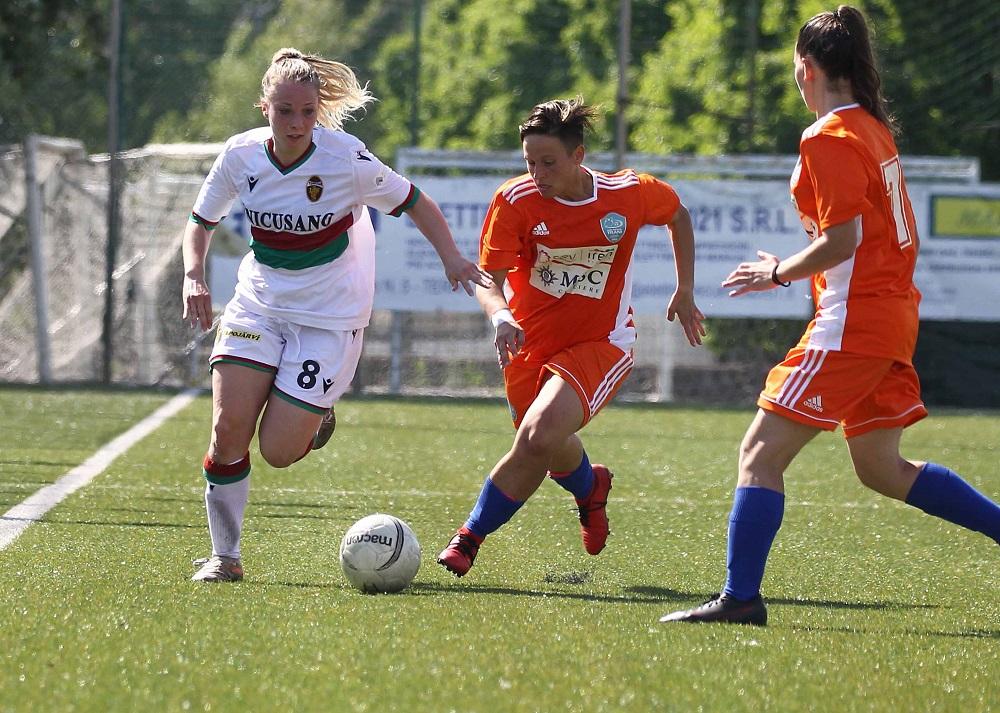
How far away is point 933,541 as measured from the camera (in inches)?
272

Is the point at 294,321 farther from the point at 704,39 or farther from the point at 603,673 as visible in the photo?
the point at 704,39

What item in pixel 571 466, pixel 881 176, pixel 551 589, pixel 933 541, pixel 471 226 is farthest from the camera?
pixel 471 226

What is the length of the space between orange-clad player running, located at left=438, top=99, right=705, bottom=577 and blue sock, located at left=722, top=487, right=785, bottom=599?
0.98 metres

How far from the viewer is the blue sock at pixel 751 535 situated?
4734 mm

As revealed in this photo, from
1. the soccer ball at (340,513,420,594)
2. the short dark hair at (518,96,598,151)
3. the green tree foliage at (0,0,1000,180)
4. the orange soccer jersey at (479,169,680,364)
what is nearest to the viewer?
the soccer ball at (340,513,420,594)

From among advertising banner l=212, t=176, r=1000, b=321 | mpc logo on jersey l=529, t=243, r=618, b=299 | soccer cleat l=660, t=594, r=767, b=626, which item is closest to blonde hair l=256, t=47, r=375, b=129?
mpc logo on jersey l=529, t=243, r=618, b=299

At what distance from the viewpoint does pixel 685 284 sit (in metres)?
5.89

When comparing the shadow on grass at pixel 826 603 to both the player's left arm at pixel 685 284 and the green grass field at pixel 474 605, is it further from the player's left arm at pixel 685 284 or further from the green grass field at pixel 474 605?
the player's left arm at pixel 685 284

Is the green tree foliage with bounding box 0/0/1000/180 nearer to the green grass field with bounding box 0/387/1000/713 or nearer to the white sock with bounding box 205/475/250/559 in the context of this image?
the green grass field with bounding box 0/387/1000/713

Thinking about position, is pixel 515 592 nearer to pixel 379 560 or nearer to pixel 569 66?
pixel 379 560

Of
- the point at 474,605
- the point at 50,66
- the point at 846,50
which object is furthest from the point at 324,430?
the point at 50,66

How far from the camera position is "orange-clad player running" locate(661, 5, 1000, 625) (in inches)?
180

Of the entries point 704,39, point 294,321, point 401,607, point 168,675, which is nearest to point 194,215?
point 294,321

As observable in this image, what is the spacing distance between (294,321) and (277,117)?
2.53 feet
